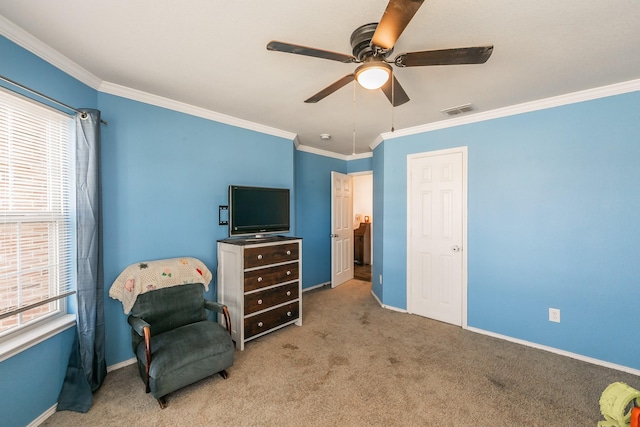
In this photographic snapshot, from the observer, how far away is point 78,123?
198cm

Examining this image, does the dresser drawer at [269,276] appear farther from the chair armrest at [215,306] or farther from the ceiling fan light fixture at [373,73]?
the ceiling fan light fixture at [373,73]

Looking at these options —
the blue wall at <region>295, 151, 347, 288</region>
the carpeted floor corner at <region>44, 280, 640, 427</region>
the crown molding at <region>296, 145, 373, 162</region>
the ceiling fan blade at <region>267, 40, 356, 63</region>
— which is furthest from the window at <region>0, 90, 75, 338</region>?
the crown molding at <region>296, 145, 373, 162</region>

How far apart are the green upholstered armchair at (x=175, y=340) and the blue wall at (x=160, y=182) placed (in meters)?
0.38

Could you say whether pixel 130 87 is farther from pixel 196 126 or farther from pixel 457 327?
pixel 457 327

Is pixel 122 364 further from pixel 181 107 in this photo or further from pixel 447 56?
pixel 447 56

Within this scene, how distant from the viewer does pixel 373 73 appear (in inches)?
57.5

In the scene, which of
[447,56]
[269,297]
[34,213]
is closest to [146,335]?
[34,213]

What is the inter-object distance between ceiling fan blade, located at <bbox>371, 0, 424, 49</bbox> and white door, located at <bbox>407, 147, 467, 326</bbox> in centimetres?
237

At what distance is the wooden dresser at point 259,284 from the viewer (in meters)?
2.73

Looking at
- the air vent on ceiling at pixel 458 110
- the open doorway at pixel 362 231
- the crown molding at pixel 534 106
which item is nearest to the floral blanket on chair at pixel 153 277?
the crown molding at pixel 534 106

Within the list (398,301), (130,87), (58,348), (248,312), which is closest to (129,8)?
(130,87)

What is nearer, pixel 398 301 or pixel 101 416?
pixel 101 416

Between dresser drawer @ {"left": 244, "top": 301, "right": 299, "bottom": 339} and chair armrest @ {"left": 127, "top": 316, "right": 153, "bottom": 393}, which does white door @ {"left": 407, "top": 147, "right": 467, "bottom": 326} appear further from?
chair armrest @ {"left": 127, "top": 316, "right": 153, "bottom": 393}

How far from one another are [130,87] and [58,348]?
2119 mm
